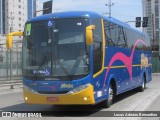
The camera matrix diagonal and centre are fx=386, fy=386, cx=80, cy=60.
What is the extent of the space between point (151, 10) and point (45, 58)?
8823cm

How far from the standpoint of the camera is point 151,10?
97.5 meters

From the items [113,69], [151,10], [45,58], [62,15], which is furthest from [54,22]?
[151,10]

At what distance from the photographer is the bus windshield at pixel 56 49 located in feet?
39.2

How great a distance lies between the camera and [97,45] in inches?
499

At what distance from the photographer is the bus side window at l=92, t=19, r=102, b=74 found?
40.7 feet

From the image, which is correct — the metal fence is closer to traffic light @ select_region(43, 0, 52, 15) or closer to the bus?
traffic light @ select_region(43, 0, 52, 15)

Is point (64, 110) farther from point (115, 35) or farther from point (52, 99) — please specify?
point (115, 35)

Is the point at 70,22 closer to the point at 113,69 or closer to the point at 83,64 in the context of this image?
the point at 83,64

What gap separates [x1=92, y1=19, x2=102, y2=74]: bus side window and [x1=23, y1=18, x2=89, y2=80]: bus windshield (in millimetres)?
482

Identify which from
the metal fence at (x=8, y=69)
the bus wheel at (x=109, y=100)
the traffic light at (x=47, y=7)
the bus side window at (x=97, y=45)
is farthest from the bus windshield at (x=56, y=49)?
the traffic light at (x=47, y=7)

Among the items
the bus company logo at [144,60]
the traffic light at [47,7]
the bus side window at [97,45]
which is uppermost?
the traffic light at [47,7]

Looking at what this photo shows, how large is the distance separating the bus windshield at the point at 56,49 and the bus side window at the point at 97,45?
0.48 metres

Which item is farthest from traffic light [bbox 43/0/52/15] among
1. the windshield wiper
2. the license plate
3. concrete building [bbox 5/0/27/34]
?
concrete building [bbox 5/0/27/34]

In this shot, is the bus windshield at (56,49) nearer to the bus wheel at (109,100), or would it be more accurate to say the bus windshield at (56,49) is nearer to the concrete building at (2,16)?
the bus wheel at (109,100)
